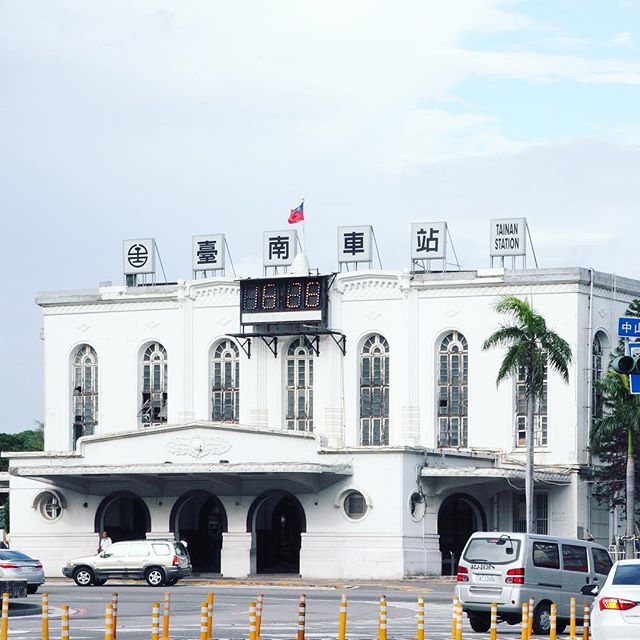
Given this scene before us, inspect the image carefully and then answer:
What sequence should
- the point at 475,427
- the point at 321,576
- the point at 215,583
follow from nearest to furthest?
the point at 215,583, the point at 321,576, the point at 475,427

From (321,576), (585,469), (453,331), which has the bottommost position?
(321,576)

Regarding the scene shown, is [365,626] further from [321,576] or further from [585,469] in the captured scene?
[585,469]

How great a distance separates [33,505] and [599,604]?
44.0m

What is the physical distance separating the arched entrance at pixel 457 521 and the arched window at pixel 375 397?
4.27 m

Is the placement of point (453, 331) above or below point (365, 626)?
above

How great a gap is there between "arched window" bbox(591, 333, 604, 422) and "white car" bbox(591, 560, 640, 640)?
127 feet

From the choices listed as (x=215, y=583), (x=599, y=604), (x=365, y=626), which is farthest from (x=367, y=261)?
(x=599, y=604)

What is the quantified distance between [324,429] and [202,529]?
6.12 metres

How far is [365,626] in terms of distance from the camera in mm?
32875

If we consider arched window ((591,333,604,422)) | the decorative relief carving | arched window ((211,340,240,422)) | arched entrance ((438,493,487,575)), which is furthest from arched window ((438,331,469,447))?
the decorative relief carving

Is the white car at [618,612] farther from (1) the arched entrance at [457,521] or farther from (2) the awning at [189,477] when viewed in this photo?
(1) the arched entrance at [457,521]

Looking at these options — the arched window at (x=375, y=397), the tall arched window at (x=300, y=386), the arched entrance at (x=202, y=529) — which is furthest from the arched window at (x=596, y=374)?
the arched entrance at (x=202, y=529)

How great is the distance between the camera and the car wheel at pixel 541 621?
31781 mm

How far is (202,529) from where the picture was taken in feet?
210
